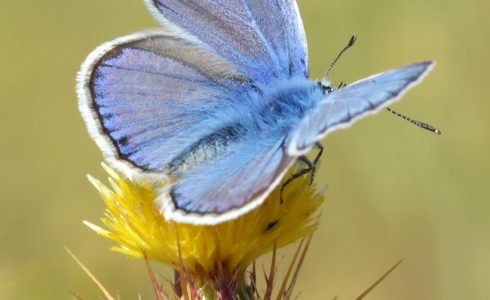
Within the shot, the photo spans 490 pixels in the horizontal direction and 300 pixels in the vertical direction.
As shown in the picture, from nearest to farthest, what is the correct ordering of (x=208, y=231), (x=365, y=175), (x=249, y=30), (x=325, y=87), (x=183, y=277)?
(x=183, y=277)
(x=208, y=231)
(x=325, y=87)
(x=249, y=30)
(x=365, y=175)

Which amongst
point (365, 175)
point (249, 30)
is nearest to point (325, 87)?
point (249, 30)

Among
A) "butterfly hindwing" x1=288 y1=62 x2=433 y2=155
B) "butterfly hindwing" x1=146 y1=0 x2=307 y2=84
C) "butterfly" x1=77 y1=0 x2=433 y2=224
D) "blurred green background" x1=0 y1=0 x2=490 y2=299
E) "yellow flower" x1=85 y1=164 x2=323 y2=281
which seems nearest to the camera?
"butterfly hindwing" x1=288 y1=62 x2=433 y2=155

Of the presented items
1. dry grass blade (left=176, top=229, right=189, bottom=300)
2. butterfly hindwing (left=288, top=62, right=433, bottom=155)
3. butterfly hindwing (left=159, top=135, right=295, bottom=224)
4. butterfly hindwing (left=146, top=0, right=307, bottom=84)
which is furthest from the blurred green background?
butterfly hindwing (left=288, top=62, right=433, bottom=155)

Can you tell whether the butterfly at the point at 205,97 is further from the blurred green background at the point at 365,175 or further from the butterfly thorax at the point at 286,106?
the blurred green background at the point at 365,175

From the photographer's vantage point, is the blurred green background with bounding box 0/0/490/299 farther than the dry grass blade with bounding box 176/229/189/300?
Yes

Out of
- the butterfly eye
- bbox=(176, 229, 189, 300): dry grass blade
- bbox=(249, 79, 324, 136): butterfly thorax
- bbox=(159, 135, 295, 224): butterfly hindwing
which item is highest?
the butterfly eye

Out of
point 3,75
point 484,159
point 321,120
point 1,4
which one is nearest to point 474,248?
point 484,159

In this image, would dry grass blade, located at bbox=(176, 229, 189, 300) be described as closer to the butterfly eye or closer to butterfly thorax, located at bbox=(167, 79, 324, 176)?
butterfly thorax, located at bbox=(167, 79, 324, 176)

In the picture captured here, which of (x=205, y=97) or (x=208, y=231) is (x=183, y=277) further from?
(x=205, y=97)
